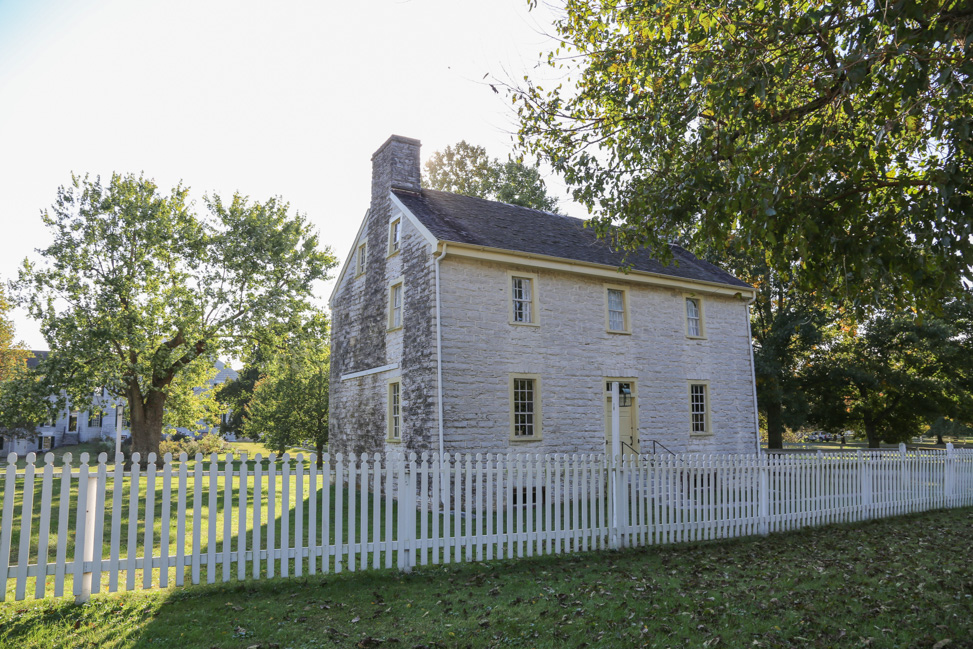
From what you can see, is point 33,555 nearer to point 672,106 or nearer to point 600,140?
point 600,140

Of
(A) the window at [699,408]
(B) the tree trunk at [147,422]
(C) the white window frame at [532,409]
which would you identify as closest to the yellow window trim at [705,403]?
(A) the window at [699,408]

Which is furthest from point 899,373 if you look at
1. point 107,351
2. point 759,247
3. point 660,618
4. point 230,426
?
point 230,426

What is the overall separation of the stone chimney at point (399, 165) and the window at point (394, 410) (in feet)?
18.8

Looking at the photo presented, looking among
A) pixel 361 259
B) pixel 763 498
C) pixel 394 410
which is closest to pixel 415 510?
pixel 763 498

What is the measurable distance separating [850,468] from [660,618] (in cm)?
802

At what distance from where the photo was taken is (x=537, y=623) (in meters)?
5.50

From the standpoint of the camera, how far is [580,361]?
16812 mm

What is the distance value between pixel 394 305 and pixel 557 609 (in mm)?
12302

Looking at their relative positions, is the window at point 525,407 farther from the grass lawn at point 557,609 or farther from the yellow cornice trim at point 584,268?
the grass lawn at point 557,609

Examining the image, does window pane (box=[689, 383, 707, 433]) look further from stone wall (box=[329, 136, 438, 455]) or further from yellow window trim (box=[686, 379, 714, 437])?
stone wall (box=[329, 136, 438, 455])

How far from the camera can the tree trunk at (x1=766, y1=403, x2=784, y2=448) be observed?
33.2m

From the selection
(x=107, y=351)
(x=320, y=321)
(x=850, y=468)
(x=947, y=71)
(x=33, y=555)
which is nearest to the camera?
(x=947, y=71)

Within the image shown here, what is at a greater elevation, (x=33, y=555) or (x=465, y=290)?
(x=465, y=290)

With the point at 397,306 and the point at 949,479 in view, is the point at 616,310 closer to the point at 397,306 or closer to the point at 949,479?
the point at 397,306
